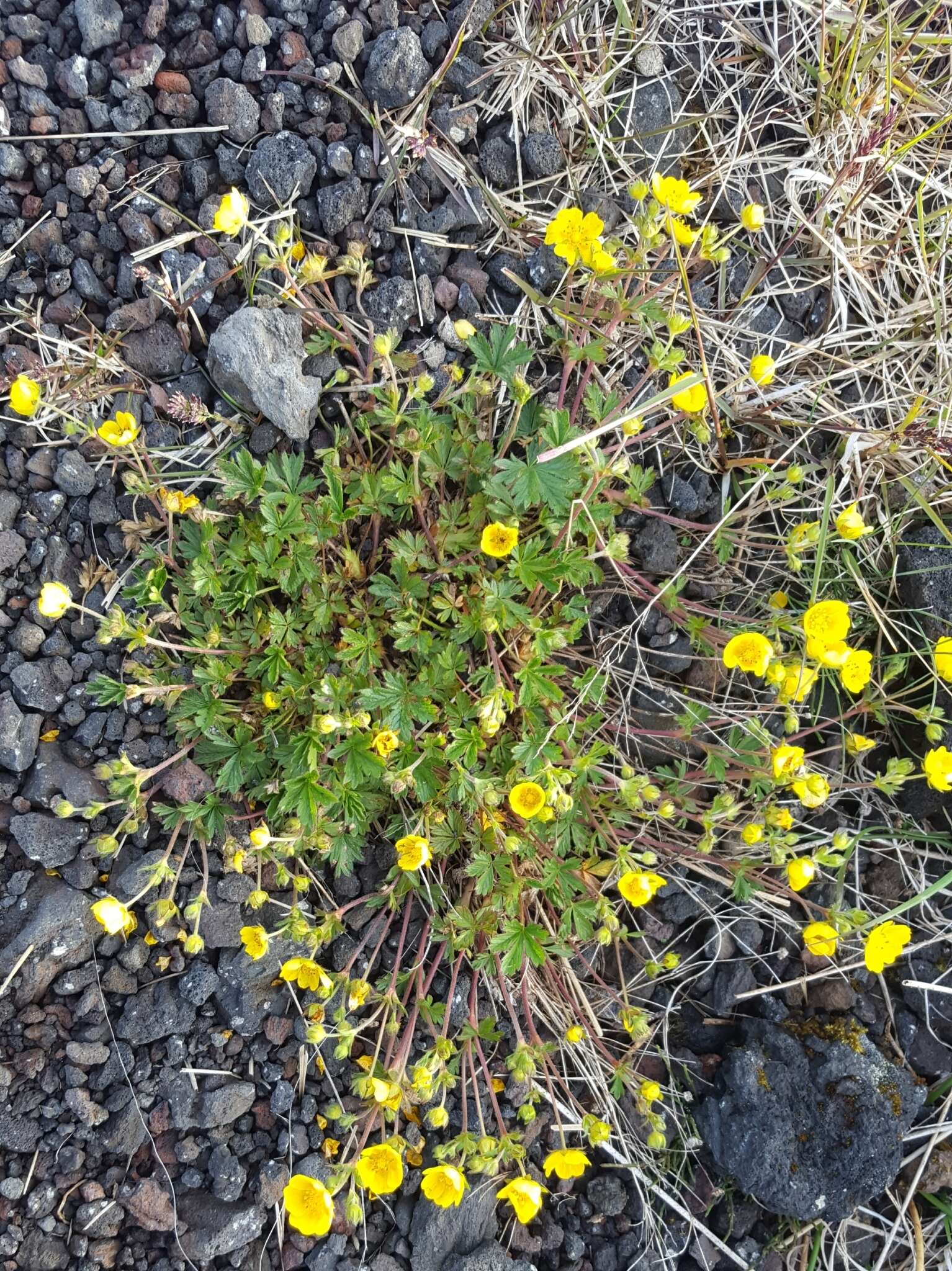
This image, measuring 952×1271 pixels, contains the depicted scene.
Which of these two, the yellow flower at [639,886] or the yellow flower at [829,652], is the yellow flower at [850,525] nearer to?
the yellow flower at [829,652]

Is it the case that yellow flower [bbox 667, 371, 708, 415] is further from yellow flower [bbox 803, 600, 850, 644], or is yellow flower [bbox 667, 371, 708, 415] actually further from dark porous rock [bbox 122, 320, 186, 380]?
dark porous rock [bbox 122, 320, 186, 380]

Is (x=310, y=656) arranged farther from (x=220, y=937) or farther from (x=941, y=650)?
(x=941, y=650)

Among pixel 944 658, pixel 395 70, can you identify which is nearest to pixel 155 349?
pixel 395 70

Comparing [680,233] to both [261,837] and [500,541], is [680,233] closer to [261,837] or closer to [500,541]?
[500,541]

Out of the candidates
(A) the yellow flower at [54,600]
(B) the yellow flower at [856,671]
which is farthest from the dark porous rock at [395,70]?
(B) the yellow flower at [856,671]

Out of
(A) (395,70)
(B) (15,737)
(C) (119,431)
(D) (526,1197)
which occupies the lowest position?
(D) (526,1197)

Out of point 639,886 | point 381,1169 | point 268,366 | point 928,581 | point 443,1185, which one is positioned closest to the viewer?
point 381,1169

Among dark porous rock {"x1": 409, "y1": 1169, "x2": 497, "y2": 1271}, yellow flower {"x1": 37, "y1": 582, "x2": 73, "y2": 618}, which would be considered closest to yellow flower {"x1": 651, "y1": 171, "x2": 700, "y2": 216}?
yellow flower {"x1": 37, "y1": 582, "x2": 73, "y2": 618}
